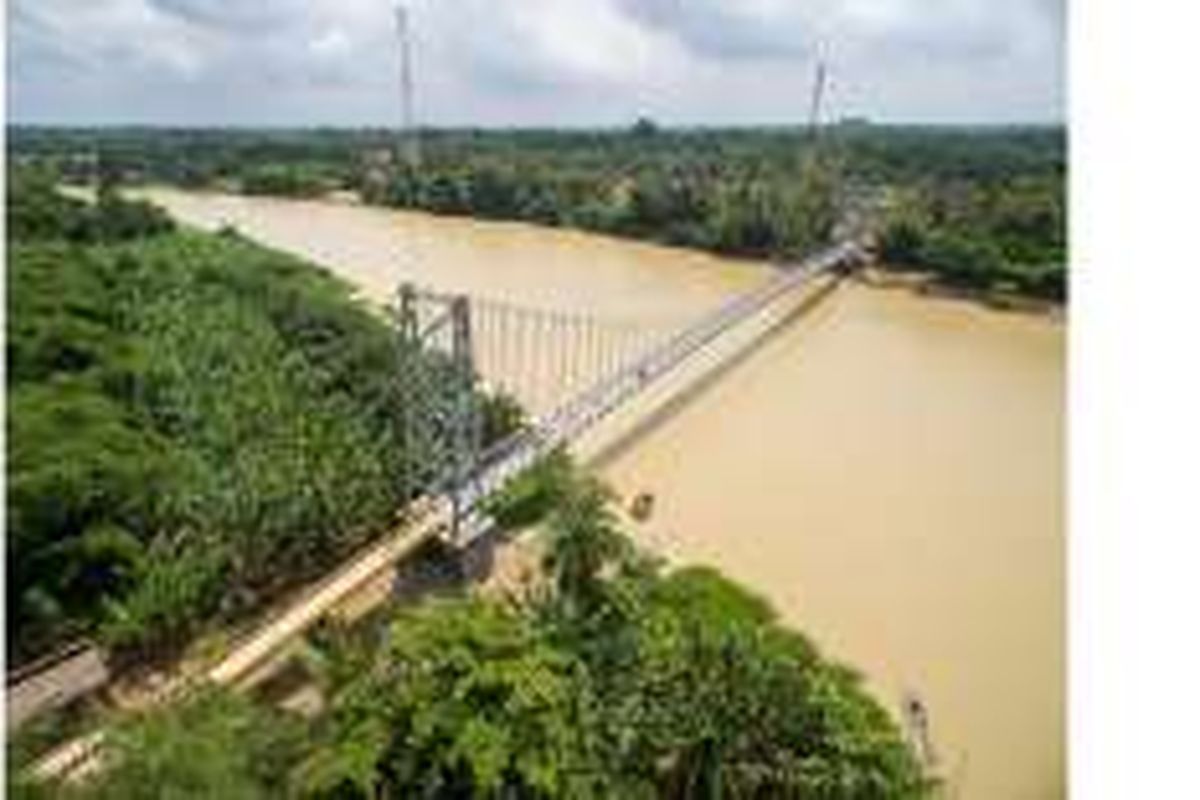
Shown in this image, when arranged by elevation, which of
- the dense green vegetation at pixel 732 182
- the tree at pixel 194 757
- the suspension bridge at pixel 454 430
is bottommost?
the tree at pixel 194 757

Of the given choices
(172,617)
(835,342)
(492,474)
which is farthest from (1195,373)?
(835,342)

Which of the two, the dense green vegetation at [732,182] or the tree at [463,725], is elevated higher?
the dense green vegetation at [732,182]

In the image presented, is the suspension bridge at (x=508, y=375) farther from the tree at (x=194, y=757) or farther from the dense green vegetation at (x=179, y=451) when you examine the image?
the tree at (x=194, y=757)

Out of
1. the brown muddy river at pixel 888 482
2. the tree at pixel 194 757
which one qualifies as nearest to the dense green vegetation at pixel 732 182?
the brown muddy river at pixel 888 482

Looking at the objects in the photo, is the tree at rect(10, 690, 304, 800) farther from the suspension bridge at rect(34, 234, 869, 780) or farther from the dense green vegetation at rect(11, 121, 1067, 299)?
the dense green vegetation at rect(11, 121, 1067, 299)

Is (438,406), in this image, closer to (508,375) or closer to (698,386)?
(508,375)

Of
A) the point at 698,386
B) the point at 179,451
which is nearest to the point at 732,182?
the point at 698,386
